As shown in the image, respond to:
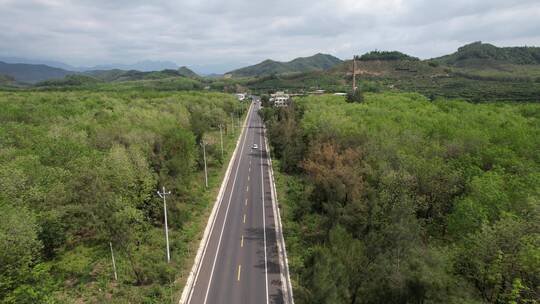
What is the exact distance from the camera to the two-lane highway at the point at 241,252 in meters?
24.8

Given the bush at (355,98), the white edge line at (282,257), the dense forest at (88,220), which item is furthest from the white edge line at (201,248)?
the bush at (355,98)

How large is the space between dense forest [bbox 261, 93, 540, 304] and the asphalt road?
221 cm

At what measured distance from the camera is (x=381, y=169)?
3206 cm

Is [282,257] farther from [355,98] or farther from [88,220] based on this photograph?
[355,98]

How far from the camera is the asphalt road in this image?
975 inches

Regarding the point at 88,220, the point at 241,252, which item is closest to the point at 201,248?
the point at 241,252

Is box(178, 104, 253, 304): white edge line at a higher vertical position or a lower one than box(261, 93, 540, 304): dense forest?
lower

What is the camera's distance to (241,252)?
30906 mm

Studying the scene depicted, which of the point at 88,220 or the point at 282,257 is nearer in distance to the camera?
the point at 88,220

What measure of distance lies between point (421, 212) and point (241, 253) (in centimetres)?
1811

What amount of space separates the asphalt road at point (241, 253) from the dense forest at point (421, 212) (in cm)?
221

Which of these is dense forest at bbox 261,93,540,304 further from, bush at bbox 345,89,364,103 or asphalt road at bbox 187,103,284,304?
bush at bbox 345,89,364,103

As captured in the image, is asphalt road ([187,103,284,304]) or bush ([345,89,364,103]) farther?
bush ([345,89,364,103])

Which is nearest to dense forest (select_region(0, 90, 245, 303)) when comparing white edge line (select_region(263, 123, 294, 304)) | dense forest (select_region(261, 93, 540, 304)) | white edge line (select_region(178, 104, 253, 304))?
white edge line (select_region(178, 104, 253, 304))
